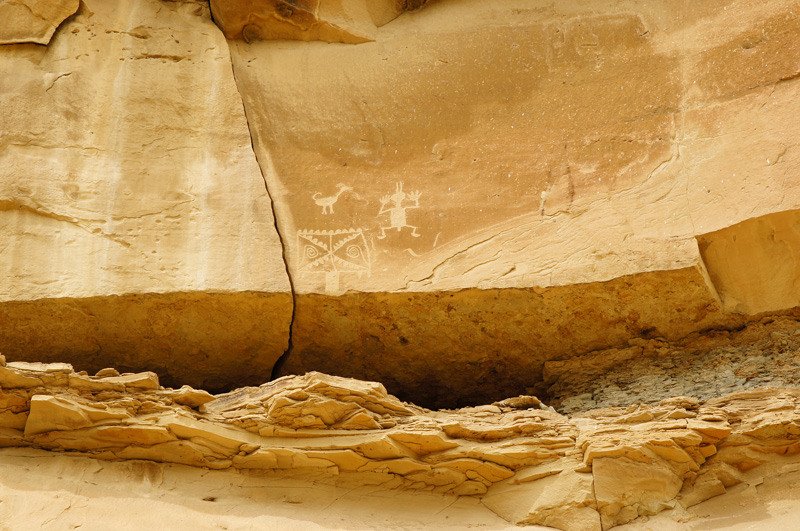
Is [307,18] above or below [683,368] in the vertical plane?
above

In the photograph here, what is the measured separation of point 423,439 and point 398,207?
164cm

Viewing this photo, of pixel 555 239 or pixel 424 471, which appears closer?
pixel 424 471

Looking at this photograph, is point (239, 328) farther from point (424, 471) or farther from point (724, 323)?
point (724, 323)

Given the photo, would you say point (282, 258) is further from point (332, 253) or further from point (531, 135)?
point (531, 135)

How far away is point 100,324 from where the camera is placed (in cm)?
→ 563

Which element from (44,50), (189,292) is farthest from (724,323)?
(44,50)

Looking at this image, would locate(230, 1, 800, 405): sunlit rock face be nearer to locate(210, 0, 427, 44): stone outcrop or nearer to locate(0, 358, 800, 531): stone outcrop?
locate(210, 0, 427, 44): stone outcrop

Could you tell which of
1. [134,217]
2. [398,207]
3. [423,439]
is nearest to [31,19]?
[134,217]

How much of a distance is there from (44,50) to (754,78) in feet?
14.8

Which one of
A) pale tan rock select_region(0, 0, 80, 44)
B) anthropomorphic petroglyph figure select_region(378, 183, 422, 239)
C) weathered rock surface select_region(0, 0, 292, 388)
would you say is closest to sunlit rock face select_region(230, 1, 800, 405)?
anthropomorphic petroglyph figure select_region(378, 183, 422, 239)

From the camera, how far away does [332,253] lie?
5809mm

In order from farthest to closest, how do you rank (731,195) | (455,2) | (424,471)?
(455,2) → (731,195) → (424,471)

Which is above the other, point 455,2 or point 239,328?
point 455,2

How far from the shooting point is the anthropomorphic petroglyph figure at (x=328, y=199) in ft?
19.6
